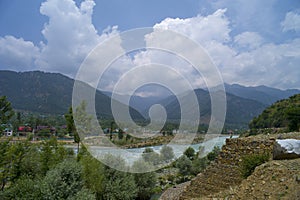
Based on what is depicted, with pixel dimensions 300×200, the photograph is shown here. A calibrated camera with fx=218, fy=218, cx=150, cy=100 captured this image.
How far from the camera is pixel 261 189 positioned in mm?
4586

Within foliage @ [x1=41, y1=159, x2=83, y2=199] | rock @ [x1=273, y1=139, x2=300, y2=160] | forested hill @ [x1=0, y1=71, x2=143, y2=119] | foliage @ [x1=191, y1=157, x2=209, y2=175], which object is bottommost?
foliage @ [x1=191, y1=157, x2=209, y2=175]

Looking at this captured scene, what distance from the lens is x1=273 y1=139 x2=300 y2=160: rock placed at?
5.38m

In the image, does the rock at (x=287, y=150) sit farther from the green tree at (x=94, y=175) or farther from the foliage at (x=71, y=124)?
the foliage at (x=71, y=124)

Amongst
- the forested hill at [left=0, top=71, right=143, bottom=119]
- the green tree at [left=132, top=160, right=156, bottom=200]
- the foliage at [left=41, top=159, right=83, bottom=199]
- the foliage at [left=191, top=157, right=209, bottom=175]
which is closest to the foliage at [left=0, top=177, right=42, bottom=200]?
the foliage at [left=41, top=159, right=83, bottom=199]

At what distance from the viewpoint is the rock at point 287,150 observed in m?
5.38

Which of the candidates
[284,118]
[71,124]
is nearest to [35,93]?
[71,124]

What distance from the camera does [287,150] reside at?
5422 millimetres

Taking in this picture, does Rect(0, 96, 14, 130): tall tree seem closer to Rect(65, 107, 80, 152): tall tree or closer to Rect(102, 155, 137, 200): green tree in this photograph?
Rect(65, 107, 80, 152): tall tree

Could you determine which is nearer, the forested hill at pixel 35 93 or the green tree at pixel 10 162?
the green tree at pixel 10 162

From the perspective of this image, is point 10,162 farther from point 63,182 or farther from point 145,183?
point 145,183

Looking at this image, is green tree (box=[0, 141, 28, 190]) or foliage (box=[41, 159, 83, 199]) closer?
foliage (box=[41, 159, 83, 199])

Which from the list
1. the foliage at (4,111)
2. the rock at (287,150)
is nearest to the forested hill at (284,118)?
the rock at (287,150)

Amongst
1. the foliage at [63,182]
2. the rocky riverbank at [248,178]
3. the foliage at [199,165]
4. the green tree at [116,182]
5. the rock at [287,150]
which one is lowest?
the foliage at [199,165]

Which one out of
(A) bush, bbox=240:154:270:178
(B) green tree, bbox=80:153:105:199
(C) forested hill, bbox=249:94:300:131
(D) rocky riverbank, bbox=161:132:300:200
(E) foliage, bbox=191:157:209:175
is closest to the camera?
(D) rocky riverbank, bbox=161:132:300:200
